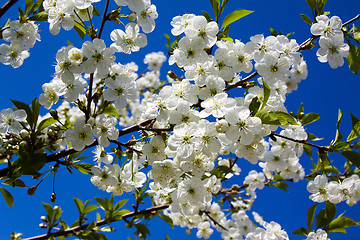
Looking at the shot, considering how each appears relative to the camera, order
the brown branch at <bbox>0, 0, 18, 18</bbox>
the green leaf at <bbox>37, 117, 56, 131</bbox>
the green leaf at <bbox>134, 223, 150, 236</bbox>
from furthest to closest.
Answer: the green leaf at <bbox>134, 223, 150, 236</bbox> < the green leaf at <bbox>37, 117, 56, 131</bbox> < the brown branch at <bbox>0, 0, 18, 18</bbox>

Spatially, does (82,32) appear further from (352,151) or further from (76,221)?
(352,151)

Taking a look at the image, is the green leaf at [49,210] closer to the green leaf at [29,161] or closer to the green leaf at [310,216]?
the green leaf at [29,161]

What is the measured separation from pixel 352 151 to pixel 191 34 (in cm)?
139

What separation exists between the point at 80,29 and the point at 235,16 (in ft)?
3.59

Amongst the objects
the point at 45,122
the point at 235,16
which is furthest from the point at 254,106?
the point at 45,122

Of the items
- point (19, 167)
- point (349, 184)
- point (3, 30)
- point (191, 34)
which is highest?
point (3, 30)

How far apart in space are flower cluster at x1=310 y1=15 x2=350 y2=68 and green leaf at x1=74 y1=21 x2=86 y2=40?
1.60 meters

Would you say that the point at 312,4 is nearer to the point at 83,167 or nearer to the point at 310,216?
the point at 310,216

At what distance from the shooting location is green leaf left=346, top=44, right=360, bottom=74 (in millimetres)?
2043

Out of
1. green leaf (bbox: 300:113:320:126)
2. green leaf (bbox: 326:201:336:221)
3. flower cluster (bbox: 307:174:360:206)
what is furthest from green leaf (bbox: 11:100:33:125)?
green leaf (bbox: 326:201:336:221)

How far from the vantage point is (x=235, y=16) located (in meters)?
1.94

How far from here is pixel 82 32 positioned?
6.31 ft

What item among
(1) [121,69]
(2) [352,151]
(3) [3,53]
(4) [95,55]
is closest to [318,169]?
(2) [352,151]

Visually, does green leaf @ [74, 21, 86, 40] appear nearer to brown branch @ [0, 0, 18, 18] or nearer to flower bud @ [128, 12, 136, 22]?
flower bud @ [128, 12, 136, 22]
